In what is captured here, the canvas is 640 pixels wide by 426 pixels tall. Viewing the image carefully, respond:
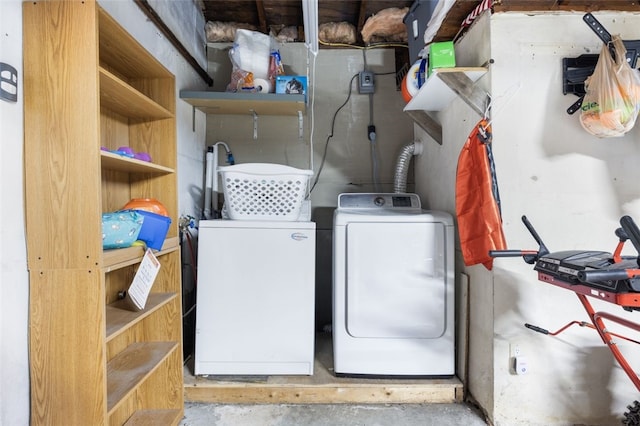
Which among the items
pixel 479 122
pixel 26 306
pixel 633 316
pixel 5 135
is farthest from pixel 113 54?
pixel 633 316

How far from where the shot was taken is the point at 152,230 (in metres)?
1.31

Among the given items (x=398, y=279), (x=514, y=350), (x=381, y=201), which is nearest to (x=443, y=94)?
(x=381, y=201)

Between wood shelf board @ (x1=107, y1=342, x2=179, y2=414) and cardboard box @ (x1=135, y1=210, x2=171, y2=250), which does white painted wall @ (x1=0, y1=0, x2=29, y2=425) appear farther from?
cardboard box @ (x1=135, y1=210, x2=171, y2=250)

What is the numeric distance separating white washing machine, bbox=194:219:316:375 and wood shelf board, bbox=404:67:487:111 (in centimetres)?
106

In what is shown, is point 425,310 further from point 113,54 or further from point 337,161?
point 113,54

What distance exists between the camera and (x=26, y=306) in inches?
40.3

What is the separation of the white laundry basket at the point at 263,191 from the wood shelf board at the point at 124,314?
0.60 m

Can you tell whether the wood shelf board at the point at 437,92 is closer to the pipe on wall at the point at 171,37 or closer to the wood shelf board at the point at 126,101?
the wood shelf board at the point at 126,101

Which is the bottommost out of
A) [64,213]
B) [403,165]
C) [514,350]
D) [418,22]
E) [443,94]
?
[514,350]

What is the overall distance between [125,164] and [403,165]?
6.36ft

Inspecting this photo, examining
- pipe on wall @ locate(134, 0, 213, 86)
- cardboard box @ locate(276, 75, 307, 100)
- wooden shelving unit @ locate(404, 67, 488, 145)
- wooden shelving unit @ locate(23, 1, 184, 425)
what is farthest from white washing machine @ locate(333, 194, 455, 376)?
pipe on wall @ locate(134, 0, 213, 86)

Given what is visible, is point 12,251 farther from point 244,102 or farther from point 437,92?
point 437,92

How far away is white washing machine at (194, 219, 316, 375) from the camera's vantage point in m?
1.81

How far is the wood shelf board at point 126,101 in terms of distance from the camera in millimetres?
1152
